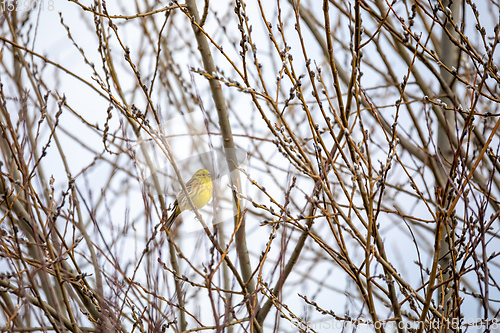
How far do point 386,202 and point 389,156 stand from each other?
2.86 metres

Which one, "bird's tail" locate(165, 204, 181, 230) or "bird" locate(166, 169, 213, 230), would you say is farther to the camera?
"bird's tail" locate(165, 204, 181, 230)

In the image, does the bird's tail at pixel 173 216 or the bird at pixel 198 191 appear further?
the bird's tail at pixel 173 216

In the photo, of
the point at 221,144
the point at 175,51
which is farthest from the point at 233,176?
the point at 175,51

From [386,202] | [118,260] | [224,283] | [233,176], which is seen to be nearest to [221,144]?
[233,176]

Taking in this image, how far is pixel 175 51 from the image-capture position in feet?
16.5

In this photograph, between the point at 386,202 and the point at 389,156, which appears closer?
the point at 389,156

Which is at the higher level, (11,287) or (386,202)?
(386,202)

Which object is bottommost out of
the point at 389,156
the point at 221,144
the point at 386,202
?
the point at 389,156

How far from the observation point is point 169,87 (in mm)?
4469

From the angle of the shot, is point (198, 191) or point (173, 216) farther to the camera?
point (173, 216)

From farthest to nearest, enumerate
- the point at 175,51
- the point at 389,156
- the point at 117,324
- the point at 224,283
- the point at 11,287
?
the point at 175,51
the point at 224,283
the point at 11,287
the point at 117,324
the point at 389,156

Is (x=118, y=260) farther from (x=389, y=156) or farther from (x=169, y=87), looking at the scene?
(x=169, y=87)

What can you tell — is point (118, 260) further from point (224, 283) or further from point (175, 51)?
point (175, 51)

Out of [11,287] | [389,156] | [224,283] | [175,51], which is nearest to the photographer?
[389,156]
